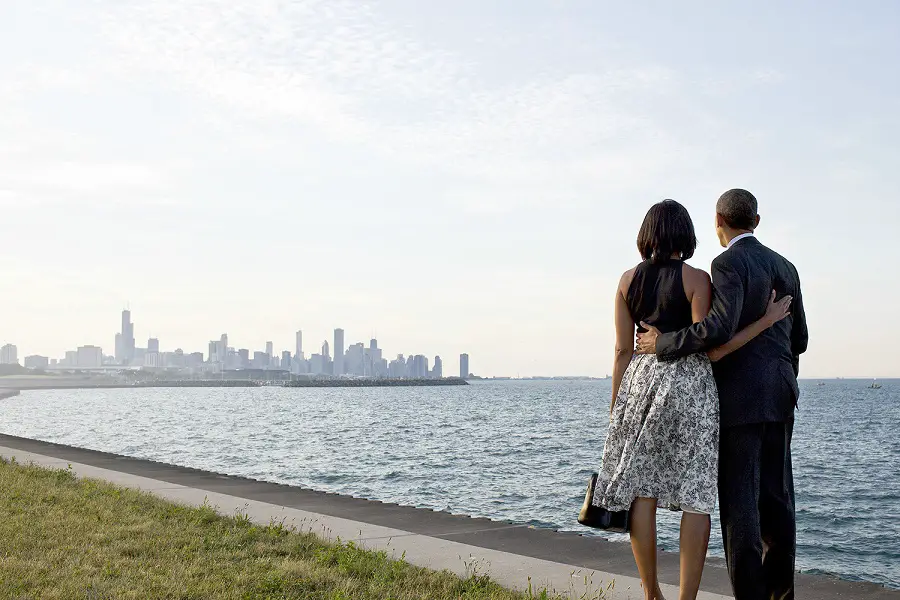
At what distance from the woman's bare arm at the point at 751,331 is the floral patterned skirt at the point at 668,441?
0.08 m

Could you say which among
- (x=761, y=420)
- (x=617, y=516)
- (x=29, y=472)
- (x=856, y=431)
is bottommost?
(x=856, y=431)

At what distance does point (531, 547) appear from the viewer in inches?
269

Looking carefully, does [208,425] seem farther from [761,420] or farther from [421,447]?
[761,420]

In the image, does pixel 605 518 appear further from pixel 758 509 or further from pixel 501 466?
pixel 501 466

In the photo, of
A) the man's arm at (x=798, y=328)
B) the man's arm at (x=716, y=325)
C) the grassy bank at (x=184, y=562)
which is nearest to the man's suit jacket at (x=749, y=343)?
the man's arm at (x=716, y=325)

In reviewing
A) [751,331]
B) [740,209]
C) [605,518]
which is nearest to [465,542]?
[605,518]

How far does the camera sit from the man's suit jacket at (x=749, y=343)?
379 centimetres

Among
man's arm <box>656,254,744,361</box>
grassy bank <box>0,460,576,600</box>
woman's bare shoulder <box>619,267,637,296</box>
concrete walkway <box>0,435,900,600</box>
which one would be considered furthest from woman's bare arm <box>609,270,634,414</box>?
concrete walkway <box>0,435,900,600</box>

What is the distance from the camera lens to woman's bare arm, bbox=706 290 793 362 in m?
3.84

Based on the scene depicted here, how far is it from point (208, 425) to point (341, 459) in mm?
24830

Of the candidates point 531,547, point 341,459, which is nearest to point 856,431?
point 341,459

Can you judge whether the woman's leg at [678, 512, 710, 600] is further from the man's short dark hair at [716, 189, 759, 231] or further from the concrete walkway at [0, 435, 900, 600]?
the man's short dark hair at [716, 189, 759, 231]

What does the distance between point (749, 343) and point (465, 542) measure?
388 cm

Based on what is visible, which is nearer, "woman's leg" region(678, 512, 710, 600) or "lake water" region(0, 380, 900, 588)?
"woman's leg" region(678, 512, 710, 600)
